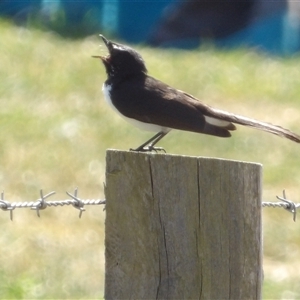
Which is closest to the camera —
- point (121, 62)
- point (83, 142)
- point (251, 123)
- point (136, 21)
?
point (251, 123)

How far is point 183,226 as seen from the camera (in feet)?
10.0

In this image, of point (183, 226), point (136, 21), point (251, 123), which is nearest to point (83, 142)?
point (136, 21)

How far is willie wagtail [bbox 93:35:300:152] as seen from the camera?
15.2 feet

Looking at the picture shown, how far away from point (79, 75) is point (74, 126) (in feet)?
5.31

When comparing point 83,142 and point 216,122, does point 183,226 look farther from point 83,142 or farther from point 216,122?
point 83,142

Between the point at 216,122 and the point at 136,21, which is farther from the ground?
the point at 136,21

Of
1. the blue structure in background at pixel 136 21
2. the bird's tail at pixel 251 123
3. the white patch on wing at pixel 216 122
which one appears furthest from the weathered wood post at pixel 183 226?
the blue structure in background at pixel 136 21

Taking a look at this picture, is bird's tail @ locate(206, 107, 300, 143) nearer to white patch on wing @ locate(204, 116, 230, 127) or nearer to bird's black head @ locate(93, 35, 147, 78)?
white patch on wing @ locate(204, 116, 230, 127)

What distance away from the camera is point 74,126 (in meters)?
10.5

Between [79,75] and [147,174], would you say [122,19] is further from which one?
[147,174]

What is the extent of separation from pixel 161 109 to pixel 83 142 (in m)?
5.41

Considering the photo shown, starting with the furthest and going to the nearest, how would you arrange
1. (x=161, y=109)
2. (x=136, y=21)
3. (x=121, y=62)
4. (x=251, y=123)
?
1. (x=136, y=21)
2. (x=121, y=62)
3. (x=161, y=109)
4. (x=251, y=123)

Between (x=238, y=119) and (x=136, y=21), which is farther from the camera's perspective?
(x=136, y=21)

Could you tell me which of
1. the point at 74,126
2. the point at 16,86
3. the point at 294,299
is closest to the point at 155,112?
the point at 294,299
